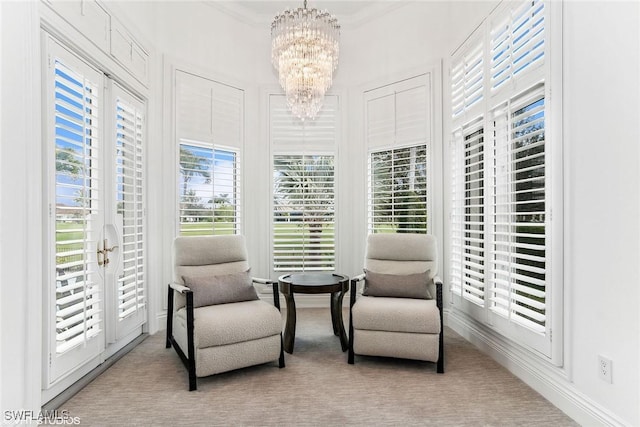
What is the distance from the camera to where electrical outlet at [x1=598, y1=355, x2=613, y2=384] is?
192 cm

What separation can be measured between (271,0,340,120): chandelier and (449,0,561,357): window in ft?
4.17

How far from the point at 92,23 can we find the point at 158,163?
1407mm

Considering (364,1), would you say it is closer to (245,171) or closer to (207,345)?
(245,171)

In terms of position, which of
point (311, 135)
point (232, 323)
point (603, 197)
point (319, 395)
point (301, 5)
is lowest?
point (319, 395)

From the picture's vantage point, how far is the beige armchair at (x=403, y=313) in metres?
2.76

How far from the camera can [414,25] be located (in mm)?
4145

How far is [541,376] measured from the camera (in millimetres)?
2428

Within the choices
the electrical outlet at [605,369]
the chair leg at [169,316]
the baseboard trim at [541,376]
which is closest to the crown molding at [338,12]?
the chair leg at [169,316]

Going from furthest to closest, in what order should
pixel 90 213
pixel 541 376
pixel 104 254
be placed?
1. pixel 104 254
2. pixel 90 213
3. pixel 541 376

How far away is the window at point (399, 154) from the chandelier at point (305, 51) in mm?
1065

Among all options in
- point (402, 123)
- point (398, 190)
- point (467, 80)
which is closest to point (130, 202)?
point (398, 190)

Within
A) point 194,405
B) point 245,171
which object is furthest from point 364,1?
point 194,405

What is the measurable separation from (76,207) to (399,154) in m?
3.19

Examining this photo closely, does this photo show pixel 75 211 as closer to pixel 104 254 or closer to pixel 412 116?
pixel 104 254
